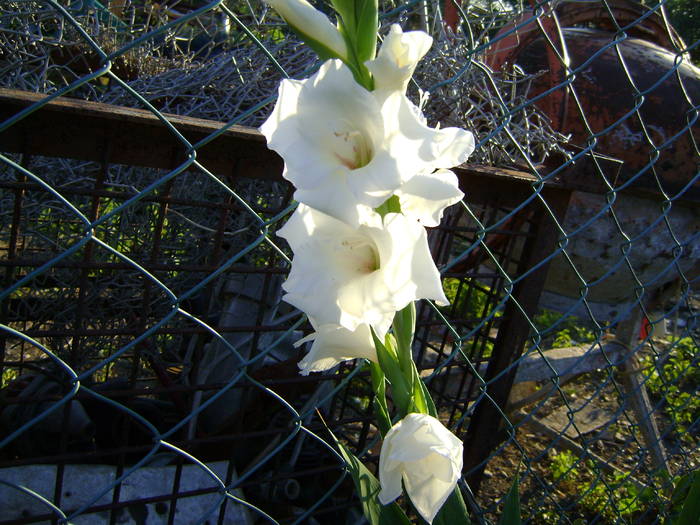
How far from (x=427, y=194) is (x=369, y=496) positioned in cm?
42

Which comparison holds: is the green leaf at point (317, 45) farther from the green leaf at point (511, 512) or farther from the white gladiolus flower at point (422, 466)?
the green leaf at point (511, 512)

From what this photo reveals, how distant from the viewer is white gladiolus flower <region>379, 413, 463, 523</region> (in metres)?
0.59

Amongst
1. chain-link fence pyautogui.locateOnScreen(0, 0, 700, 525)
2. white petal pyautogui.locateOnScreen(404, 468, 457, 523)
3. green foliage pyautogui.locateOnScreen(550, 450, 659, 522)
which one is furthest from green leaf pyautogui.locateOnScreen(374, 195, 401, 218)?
green foliage pyautogui.locateOnScreen(550, 450, 659, 522)

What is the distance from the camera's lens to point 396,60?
524 millimetres

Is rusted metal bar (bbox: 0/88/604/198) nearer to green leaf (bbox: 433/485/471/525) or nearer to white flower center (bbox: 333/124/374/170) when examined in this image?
white flower center (bbox: 333/124/374/170)

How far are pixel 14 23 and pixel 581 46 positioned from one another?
1748 millimetres

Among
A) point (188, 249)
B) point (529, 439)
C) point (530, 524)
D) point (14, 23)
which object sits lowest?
point (529, 439)

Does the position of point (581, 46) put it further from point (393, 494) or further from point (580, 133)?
point (393, 494)

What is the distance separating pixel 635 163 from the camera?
1.90 metres

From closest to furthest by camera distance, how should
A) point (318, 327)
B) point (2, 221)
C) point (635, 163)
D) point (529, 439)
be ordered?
1. point (318, 327)
2. point (2, 221)
3. point (635, 163)
4. point (529, 439)

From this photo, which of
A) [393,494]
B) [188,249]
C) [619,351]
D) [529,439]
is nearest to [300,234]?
[393,494]

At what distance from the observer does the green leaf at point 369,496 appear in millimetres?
743

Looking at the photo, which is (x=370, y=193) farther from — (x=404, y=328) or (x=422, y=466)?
(x=422, y=466)

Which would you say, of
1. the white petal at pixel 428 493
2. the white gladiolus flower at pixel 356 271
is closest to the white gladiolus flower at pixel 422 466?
the white petal at pixel 428 493
